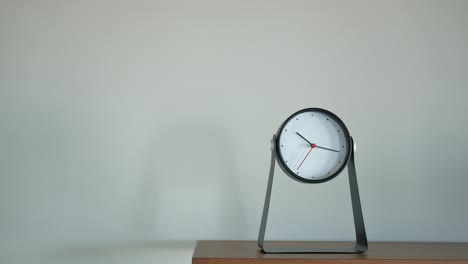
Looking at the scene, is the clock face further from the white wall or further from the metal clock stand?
the white wall

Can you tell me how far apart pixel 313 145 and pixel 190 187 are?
Answer: 47 cm

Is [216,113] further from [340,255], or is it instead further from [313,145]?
[340,255]

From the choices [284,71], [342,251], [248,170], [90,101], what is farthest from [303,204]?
[90,101]

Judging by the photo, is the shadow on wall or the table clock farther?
the shadow on wall

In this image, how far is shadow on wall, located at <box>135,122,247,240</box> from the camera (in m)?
1.67

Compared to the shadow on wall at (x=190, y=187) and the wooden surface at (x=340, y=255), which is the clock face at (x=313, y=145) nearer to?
the wooden surface at (x=340, y=255)

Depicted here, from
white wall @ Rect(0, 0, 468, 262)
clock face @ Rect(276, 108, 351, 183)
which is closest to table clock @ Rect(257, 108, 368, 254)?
clock face @ Rect(276, 108, 351, 183)

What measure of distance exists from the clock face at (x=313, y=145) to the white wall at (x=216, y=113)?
10.9 inches

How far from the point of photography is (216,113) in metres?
1.71

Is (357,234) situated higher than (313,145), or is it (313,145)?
(313,145)

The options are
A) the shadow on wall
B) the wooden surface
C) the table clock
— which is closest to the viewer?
the wooden surface

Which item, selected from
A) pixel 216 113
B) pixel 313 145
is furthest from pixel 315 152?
pixel 216 113

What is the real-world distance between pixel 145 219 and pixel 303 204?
20.5 inches

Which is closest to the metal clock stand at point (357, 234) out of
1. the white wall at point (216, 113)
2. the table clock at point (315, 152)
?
the table clock at point (315, 152)
